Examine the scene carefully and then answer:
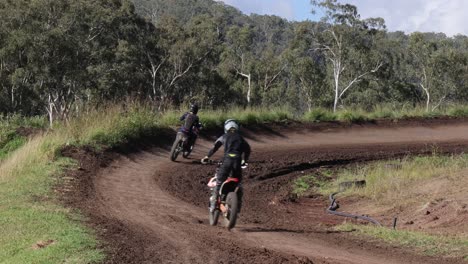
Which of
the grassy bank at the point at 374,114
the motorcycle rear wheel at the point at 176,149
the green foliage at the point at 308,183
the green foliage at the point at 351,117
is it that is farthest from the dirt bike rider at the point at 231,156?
the green foliage at the point at 351,117

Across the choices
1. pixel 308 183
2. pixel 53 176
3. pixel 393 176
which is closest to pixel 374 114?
pixel 308 183

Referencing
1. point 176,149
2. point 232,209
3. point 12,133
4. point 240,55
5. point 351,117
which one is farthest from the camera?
point 240,55

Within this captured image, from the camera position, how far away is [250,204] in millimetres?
14680

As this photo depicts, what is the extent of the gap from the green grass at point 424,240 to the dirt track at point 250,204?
30 centimetres

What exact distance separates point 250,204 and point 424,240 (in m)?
5.55

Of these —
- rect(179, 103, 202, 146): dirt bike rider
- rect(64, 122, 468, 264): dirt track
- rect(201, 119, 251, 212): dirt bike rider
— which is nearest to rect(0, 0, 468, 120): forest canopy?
rect(64, 122, 468, 264): dirt track

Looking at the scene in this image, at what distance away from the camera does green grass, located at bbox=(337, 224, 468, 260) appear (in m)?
9.20

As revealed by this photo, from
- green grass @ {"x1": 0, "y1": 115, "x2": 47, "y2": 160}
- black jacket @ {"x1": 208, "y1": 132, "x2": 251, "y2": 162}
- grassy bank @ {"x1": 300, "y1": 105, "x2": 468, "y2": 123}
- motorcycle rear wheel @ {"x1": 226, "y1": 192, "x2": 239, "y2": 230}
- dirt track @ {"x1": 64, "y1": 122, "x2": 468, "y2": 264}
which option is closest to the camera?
dirt track @ {"x1": 64, "y1": 122, "x2": 468, "y2": 264}

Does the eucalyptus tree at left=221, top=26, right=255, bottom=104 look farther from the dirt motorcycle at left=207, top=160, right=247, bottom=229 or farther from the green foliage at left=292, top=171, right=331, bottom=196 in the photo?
the dirt motorcycle at left=207, top=160, right=247, bottom=229

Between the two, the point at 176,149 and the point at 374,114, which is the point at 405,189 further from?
the point at 374,114

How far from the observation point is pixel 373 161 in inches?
844

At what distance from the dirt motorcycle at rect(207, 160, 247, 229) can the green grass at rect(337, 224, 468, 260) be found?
219 centimetres

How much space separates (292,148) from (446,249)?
44.0 ft

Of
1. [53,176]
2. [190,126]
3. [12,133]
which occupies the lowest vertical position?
[12,133]
